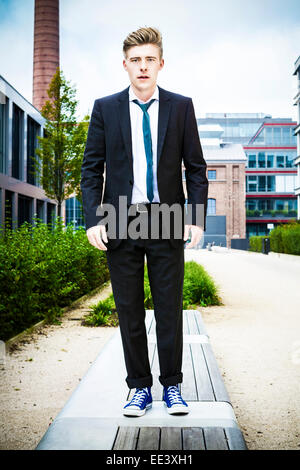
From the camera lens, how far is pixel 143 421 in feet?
8.46

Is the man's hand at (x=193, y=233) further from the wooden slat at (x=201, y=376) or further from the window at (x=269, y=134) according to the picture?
the window at (x=269, y=134)

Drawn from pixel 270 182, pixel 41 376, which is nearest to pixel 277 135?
pixel 270 182

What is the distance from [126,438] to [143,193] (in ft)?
4.10

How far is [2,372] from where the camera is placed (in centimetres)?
459

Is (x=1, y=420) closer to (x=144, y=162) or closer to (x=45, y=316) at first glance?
(x=144, y=162)

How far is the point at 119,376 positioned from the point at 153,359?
555 mm

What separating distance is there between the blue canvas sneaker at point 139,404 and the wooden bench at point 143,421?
0.03 meters

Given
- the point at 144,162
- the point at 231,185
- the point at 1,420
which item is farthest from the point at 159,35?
the point at 231,185

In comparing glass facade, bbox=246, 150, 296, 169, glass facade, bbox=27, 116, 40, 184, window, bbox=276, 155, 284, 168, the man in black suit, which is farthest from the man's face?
window, bbox=276, 155, 284, 168

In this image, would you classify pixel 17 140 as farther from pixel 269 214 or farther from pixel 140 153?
pixel 269 214

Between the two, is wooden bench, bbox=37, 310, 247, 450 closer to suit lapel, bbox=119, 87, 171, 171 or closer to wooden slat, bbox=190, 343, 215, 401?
wooden slat, bbox=190, 343, 215, 401

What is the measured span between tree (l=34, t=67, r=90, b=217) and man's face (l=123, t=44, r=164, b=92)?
2090 centimetres

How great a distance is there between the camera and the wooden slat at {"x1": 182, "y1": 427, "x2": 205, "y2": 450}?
2.26 metres
